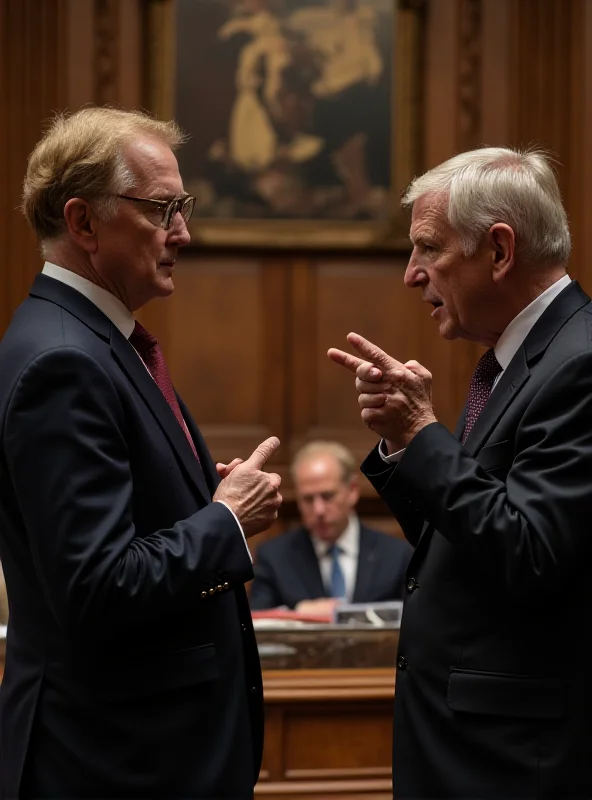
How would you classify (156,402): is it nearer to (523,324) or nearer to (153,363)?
(153,363)

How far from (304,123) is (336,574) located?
2.38 m

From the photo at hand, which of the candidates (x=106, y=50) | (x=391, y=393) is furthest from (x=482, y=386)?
(x=106, y=50)

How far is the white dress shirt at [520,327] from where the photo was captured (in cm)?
228

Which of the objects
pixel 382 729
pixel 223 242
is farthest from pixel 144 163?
pixel 223 242

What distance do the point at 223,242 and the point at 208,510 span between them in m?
4.05

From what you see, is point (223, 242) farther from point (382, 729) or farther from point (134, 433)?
point (134, 433)

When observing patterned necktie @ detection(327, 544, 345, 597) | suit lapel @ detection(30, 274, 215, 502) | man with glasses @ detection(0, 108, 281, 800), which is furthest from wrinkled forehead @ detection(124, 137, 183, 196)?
patterned necktie @ detection(327, 544, 345, 597)

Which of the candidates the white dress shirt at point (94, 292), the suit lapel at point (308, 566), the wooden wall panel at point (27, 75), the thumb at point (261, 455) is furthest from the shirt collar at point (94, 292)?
the wooden wall panel at point (27, 75)

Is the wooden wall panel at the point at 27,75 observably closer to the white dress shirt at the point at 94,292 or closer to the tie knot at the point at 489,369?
the white dress shirt at the point at 94,292

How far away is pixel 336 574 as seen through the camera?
5098 mm

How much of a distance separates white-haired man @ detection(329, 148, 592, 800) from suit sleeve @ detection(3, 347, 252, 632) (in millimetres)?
470

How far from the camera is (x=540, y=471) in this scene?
2.04 meters

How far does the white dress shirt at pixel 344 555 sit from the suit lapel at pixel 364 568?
4 centimetres

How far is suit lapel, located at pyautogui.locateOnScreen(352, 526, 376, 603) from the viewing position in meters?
4.94
